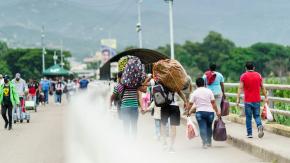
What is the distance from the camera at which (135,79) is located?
46.4 feet

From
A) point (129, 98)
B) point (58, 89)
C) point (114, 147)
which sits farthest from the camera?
point (58, 89)

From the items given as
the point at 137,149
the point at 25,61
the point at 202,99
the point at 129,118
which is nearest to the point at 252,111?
the point at 202,99

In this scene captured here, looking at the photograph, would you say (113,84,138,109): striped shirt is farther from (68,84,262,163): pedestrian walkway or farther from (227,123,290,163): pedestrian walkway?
(227,123,290,163): pedestrian walkway

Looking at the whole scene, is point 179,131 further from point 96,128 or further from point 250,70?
point 250,70

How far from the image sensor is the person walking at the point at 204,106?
1577 centimetres

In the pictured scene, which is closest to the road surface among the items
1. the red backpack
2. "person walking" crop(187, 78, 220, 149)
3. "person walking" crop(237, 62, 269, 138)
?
"person walking" crop(187, 78, 220, 149)

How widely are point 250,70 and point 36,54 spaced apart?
166012mm

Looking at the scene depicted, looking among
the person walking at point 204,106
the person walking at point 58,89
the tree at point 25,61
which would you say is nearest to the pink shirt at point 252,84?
the person walking at point 204,106

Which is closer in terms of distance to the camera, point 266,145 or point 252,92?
point 266,145

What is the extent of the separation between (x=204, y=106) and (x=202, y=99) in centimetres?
16

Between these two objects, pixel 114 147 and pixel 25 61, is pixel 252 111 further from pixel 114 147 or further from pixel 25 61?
pixel 25 61

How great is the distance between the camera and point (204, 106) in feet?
52.1

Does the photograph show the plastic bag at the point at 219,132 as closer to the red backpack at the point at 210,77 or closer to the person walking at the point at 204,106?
the person walking at the point at 204,106

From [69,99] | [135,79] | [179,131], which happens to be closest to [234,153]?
[135,79]
